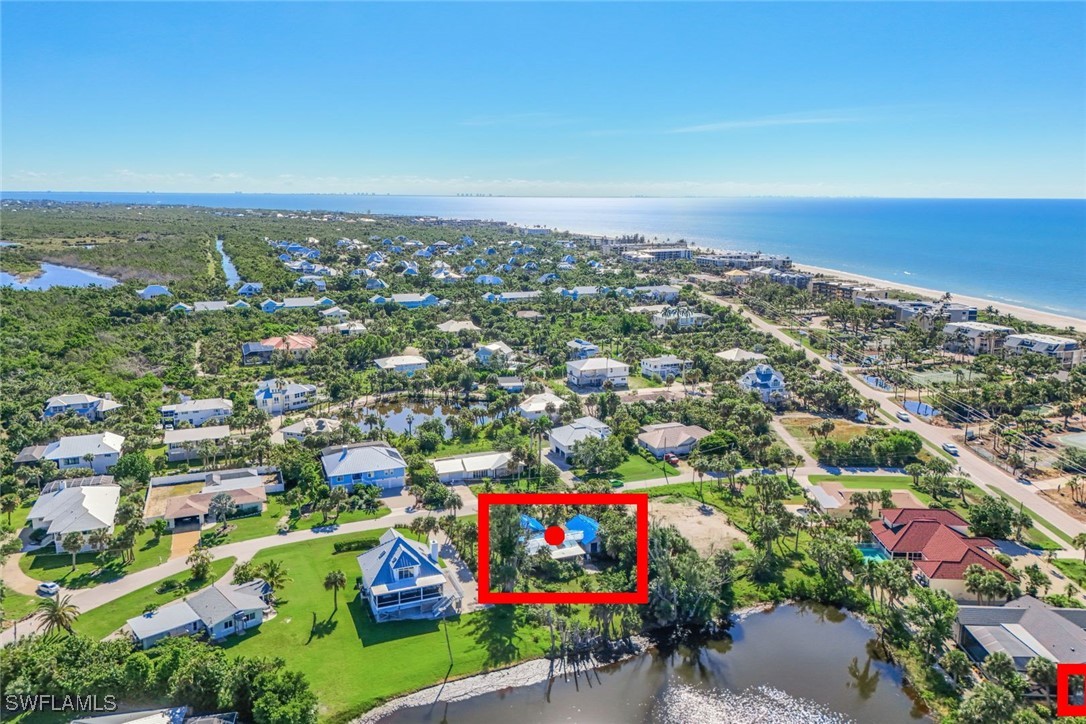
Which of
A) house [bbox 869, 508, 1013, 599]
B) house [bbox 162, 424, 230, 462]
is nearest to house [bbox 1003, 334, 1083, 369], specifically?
house [bbox 869, 508, 1013, 599]

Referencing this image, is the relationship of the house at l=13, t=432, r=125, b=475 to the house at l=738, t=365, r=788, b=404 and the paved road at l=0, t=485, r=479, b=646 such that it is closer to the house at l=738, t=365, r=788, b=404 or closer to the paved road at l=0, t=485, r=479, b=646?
the paved road at l=0, t=485, r=479, b=646

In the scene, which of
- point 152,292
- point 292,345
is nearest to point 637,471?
point 292,345

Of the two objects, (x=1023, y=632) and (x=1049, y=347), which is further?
(x=1049, y=347)

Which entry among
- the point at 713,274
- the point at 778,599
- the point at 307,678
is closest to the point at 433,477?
the point at 307,678

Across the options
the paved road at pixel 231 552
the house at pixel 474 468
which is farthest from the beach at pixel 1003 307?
the paved road at pixel 231 552

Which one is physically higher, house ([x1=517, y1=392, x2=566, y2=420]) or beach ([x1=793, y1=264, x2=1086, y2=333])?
house ([x1=517, y1=392, x2=566, y2=420])

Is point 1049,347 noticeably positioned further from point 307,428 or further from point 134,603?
point 134,603
